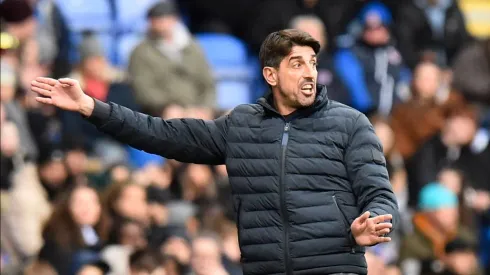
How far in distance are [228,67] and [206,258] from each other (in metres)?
4.03

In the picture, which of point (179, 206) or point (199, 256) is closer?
point (199, 256)

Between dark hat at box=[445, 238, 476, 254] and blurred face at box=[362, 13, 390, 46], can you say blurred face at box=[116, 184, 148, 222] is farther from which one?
blurred face at box=[362, 13, 390, 46]

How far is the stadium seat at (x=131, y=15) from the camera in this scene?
14.6m

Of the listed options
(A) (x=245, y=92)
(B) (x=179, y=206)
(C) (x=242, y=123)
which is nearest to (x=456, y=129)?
(A) (x=245, y=92)

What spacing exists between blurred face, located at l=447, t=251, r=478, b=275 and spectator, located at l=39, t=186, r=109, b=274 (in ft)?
10.8

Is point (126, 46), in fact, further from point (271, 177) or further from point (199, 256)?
point (271, 177)

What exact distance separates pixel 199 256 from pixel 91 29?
10.8 ft

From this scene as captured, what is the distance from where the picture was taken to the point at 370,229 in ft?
23.2

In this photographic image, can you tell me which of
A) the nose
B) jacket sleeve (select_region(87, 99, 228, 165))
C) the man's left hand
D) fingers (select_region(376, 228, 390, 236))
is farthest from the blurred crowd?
fingers (select_region(376, 228, 390, 236))

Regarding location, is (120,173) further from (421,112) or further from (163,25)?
(421,112)

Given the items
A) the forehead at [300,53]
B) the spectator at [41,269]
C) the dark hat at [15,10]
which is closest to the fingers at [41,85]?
the forehead at [300,53]

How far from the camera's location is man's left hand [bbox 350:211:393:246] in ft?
23.0

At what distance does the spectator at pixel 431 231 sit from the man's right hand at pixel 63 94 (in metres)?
6.12

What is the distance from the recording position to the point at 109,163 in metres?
13.1
